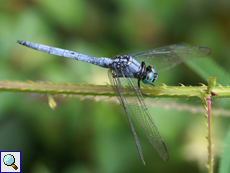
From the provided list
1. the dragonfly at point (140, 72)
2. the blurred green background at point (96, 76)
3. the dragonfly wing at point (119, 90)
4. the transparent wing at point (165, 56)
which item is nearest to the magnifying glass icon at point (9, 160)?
the blurred green background at point (96, 76)

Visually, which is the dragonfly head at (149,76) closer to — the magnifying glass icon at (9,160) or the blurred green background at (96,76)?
the blurred green background at (96,76)

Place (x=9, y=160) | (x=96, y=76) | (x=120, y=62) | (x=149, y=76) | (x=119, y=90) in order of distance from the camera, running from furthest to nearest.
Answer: (x=96, y=76)
(x=9, y=160)
(x=120, y=62)
(x=149, y=76)
(x=119, y=90)

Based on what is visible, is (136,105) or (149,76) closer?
(136,105)

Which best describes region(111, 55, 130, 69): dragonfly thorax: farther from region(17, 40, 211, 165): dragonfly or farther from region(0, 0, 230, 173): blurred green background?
region(0, 0, 230, 173): blurred green background

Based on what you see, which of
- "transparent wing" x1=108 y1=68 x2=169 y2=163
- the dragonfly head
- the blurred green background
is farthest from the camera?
the blurred green background

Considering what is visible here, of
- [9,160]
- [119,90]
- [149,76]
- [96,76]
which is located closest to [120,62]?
[149,76]

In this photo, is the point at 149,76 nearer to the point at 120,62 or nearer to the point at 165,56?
the point at 120,62

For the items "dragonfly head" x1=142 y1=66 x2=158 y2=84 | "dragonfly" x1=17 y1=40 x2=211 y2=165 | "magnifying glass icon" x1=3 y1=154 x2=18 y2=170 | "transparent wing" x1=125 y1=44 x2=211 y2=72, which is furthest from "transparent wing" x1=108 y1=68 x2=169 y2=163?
"magnifying glass icon" x1=3 y1=154 x2=18 y2=170
